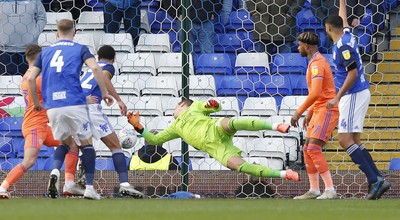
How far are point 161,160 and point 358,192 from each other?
7.04ft

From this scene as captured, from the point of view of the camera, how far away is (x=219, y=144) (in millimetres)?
11414

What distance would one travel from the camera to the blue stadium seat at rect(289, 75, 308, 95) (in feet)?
46.6

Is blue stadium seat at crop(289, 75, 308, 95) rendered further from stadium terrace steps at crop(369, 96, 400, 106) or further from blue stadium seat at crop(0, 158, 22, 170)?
blue stadium seat at crop(0, 158, 22, 170)

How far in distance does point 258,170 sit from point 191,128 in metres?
0.90

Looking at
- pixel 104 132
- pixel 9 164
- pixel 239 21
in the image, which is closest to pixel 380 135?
pixel 239 21

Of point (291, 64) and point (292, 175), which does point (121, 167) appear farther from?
point (291, 64)

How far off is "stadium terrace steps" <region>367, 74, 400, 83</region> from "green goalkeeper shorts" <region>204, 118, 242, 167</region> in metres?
3.27

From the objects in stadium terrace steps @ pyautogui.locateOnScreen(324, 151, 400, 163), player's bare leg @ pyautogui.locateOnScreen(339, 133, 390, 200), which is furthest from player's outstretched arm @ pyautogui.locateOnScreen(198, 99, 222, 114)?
stadium terrace steps @ pyautogui.locateOnScreen(324, 151, 400, 163)

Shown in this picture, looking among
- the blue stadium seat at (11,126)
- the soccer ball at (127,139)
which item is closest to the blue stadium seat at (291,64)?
the blue stadium seat at (11,126)

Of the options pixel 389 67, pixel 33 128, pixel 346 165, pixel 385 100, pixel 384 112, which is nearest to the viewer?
pixel 33 128

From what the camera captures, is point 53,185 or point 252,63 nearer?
point 53,185

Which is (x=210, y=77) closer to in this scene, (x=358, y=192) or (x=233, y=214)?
(x=358, y=192)

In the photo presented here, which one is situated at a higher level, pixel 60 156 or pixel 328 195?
pixel 60 156

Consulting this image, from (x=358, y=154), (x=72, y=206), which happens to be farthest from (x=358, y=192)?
(x=72, y=206)
